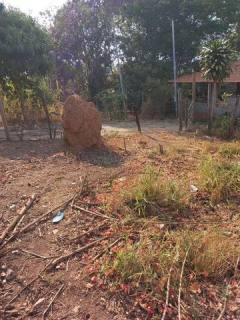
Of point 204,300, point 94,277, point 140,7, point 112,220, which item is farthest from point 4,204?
point 140,7

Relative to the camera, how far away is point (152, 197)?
14.8 ft

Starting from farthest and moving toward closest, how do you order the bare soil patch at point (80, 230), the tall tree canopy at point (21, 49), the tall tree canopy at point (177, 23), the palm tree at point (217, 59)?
1. the tall tree canopy at point (177, 23)
2. the palm tree at point (217, 59)
3. the tall tree canopy at point (21, 49)
4. the bare soil patch at point (80, 230)

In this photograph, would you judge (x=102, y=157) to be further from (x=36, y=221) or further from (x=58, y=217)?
(x=36, y=221)

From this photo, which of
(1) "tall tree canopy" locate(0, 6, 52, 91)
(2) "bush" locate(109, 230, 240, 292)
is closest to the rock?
(1) "tall tree canopy" locate(0, 6, 52, 91)

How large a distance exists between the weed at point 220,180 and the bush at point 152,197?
54 cm

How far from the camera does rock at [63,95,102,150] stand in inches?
306

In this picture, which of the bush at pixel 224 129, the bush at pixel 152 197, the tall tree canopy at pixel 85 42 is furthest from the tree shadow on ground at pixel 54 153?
Result: the tall tree canopy at pixel 85 42

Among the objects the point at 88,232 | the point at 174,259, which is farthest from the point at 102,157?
the point at 174,259

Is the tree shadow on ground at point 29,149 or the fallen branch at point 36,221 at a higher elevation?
the tree shadow on ground at point 29,149

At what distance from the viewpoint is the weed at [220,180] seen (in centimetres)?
482

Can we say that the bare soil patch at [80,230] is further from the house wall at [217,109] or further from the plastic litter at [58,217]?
the house wall at [217,109]

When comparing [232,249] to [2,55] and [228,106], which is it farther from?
[228,106]

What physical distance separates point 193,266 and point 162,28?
17720 mm

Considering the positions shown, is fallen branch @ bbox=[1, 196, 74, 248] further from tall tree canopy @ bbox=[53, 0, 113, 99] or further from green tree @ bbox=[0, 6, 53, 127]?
tall tree canopy @ bbox=[53, 0, 113, 99]
